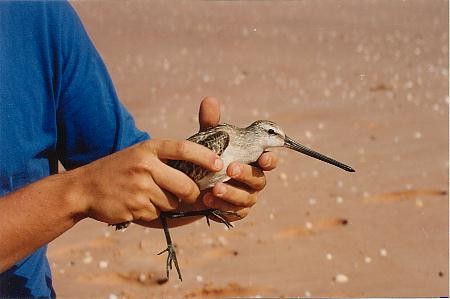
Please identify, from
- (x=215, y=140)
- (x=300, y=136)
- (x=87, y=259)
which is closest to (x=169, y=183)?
(x=215, y=140)

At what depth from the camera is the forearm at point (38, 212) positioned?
6.23ft

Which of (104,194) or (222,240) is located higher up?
(104,194)

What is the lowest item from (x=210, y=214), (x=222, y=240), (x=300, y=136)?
(x=222, y=240)

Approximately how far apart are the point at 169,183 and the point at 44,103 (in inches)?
27.0

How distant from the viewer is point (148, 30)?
12344 mm

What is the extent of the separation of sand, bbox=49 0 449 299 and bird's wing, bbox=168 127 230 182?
2.01 metres

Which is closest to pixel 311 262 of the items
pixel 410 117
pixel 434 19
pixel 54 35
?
pixel 54 35

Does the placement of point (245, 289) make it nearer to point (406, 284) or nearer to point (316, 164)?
point (406, 284)

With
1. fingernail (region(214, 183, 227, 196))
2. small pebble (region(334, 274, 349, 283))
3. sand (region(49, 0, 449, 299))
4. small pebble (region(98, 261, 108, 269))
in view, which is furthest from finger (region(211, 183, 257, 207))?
small pebble (region(98, 261, 108, 269))

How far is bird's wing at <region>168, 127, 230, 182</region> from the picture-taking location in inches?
88.4

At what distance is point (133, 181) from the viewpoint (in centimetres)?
183

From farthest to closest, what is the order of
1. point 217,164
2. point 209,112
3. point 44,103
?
point 209,112 < point 44,103 < point 217,164

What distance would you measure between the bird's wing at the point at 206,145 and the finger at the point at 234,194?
0.07 metres

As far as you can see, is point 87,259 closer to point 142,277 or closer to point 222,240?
point 142,277
